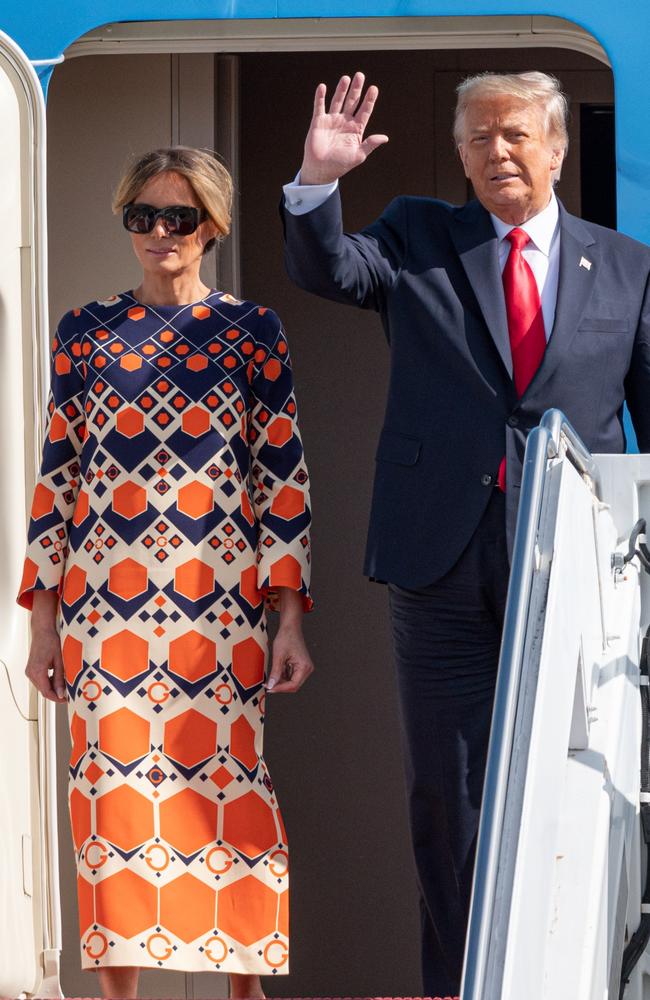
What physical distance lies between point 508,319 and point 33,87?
1144 millimetres

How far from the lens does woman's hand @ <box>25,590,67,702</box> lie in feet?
A: 10.2

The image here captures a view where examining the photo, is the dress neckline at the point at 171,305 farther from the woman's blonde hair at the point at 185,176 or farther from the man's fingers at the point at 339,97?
the man's fingers at the point at 339,97

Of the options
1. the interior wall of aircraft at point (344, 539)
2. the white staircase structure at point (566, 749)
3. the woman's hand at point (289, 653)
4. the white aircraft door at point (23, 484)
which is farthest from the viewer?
the interior wall of aircraft at point (344, 539)

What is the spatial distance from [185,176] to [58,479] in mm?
625

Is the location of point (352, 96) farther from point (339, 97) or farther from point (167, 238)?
point (167, 238)

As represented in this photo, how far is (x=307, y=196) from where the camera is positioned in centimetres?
292

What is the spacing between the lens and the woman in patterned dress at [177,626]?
9.87 feet

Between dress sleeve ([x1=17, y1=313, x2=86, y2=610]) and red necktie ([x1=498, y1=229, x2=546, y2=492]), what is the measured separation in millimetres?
815

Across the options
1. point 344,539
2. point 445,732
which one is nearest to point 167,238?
point 445,732

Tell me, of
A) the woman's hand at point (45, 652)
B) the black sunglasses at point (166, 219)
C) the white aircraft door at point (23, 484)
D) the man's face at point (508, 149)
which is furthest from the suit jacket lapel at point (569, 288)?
the white aircraft door at point (23, 484)

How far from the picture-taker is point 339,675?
4.98m

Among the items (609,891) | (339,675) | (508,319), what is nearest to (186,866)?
(609,891)

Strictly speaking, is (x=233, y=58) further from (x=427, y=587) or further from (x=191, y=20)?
(x=427, y=587)

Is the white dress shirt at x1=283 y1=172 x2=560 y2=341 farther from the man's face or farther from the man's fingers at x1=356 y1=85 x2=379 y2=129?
the man's fingers at x1=356 y1=85 x2=379 y2=129
